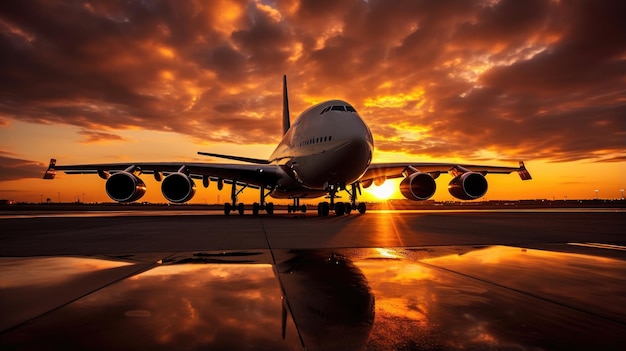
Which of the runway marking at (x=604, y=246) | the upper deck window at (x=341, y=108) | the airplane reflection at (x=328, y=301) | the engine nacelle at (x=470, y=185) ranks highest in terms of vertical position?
the upper deck window at (x=341, y=108)

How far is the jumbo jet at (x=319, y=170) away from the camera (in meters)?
16.3

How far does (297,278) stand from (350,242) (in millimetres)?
3632

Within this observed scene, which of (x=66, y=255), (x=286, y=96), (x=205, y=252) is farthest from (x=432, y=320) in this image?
(x=286, y=96)

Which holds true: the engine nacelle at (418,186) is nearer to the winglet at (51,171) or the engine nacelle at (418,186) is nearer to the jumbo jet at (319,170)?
the jumbo jet at (319,170)

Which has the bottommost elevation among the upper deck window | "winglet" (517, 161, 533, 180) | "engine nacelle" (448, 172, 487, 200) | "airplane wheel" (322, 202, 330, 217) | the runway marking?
the runway marking

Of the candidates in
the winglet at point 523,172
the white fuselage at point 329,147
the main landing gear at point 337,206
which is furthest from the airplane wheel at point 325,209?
the winglet at point 523,172

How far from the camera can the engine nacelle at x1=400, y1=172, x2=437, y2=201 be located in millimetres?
19484

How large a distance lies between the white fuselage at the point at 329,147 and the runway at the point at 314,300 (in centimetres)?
989

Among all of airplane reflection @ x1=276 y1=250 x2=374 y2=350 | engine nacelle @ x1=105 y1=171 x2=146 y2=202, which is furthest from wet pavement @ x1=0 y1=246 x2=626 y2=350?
engine nacelle @ x1=105 y1=171 x2=146 y2=202

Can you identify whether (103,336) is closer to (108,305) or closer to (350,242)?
(108,305)

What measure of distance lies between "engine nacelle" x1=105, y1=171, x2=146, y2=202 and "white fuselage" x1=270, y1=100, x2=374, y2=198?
769 cm

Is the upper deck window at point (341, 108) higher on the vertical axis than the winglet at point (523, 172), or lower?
higher

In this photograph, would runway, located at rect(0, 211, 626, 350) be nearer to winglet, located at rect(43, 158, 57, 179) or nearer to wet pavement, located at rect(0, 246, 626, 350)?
wet pavement, located at rect(0, 246, 626, 350)

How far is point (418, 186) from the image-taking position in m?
19.7
